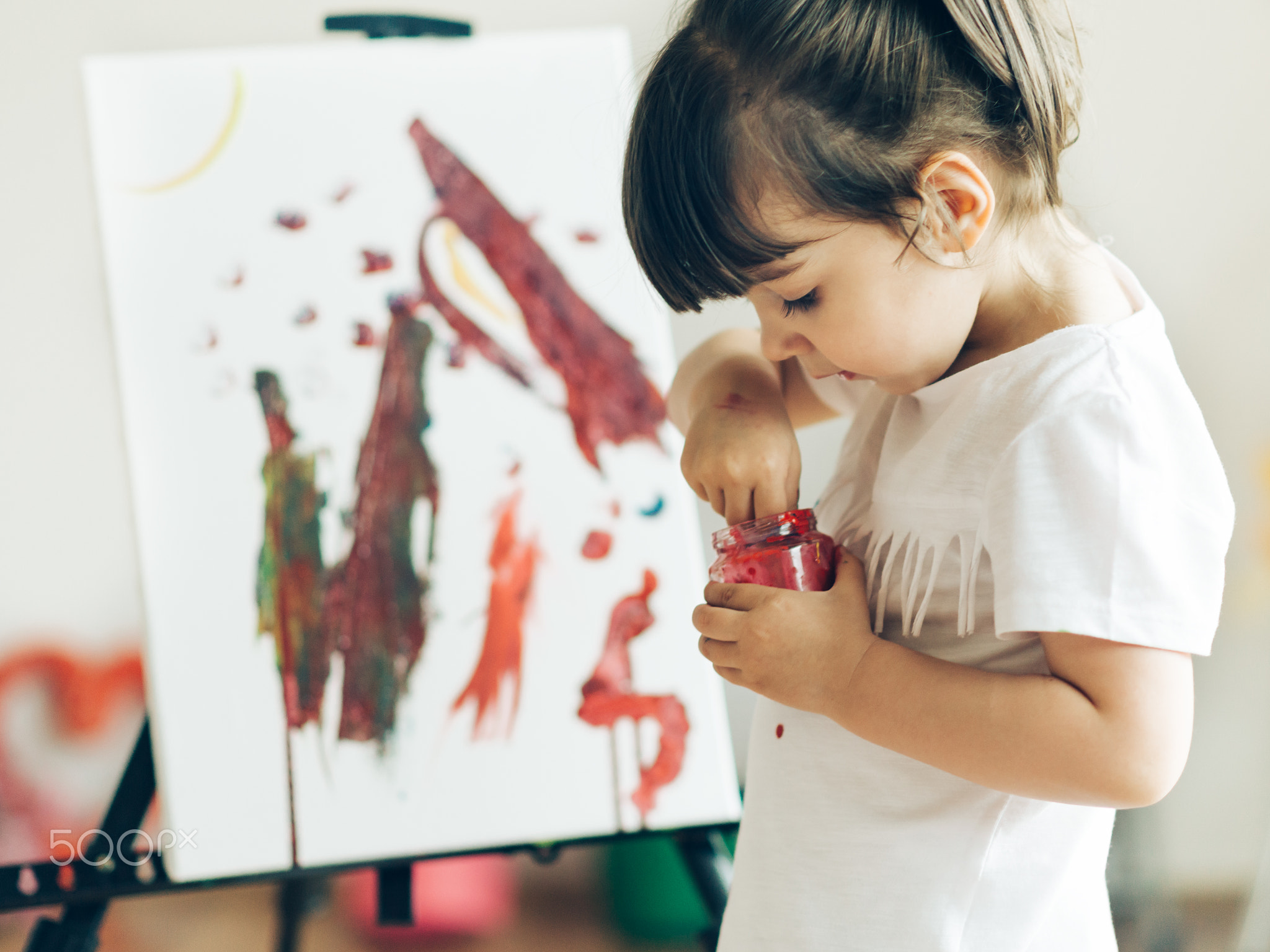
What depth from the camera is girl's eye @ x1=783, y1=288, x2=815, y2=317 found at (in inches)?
19.8

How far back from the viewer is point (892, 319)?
494 millimetres

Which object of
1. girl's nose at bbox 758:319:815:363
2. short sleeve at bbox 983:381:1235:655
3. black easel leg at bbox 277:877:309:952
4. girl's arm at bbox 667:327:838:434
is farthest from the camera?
black easel leg at bbox 277:877:309:952

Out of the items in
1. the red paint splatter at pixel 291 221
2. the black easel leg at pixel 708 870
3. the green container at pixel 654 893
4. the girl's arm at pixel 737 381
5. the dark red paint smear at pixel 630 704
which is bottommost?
the green container at pixel 654 893

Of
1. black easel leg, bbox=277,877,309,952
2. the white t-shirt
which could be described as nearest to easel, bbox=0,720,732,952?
black easel leg, bbox=277,877,309,952

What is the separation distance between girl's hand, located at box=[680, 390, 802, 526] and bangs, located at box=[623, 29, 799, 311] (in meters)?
0.12

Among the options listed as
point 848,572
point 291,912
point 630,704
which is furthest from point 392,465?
point 291,912

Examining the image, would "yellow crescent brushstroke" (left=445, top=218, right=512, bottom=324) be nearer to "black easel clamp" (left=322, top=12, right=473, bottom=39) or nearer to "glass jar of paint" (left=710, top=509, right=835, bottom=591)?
"black easel clamp" (left=322, top=12, right=473, bottom=39)

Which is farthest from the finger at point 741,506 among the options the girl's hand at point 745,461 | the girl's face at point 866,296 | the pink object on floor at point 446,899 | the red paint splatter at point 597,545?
the pink object on floor at point 446,899

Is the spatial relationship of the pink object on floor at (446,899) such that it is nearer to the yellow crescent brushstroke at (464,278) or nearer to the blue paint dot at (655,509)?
the blue paint dot at (655,509)

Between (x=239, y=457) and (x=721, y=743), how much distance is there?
0.59 m

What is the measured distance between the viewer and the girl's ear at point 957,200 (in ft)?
1.52

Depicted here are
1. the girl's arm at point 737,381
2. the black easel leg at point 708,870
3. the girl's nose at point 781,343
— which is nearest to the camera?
the girl's nose at point 781,343

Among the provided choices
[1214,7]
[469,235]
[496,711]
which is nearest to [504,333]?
[469,235]

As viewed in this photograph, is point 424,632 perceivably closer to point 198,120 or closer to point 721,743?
point 721,743
